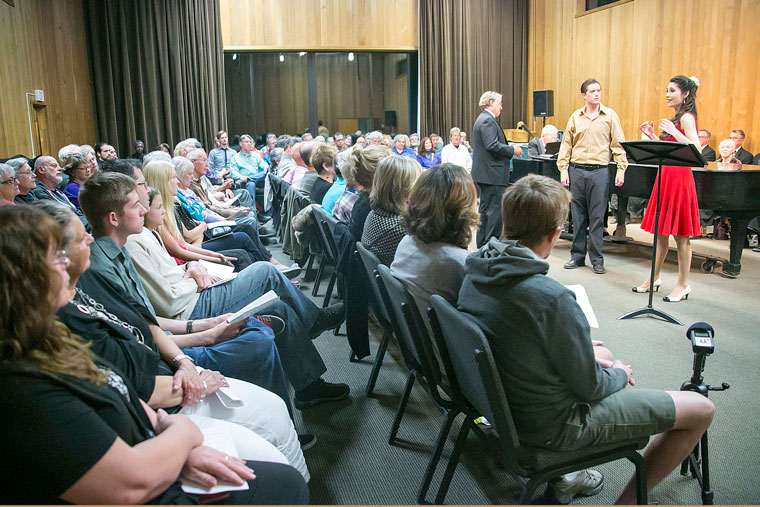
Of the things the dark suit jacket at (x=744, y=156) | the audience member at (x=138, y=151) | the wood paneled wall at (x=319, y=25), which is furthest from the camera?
the wood paneled wall at (x=319, y=25)

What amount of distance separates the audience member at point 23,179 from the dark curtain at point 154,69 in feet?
20.0

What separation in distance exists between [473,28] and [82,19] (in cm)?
693

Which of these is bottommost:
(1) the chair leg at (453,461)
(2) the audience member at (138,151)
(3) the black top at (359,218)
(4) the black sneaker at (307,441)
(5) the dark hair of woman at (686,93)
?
(4) the black sneaker at (307,441)

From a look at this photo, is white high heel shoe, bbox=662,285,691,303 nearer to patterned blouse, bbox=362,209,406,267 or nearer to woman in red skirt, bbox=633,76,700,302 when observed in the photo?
woman in red skirt, bbox=633,76,700,302

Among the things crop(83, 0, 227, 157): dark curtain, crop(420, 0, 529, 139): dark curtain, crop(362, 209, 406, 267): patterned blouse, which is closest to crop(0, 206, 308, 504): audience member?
crop(362, 209, 406, 267): patterned blouse

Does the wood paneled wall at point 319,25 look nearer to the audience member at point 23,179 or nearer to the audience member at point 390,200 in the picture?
the audience member at point 23,179

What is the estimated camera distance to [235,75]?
10594 millimetres

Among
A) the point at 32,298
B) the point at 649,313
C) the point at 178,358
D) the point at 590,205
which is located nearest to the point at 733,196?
the point at 590,205

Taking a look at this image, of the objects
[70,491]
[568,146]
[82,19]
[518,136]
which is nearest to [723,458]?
[70,491]

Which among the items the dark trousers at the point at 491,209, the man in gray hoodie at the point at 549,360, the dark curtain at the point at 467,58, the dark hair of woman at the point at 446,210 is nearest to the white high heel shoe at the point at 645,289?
the dark trousers at the point at 491,209

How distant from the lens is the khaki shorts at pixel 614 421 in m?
1.54

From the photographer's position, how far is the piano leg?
4664 mm

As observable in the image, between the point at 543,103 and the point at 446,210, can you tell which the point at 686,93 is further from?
the point at 543,103

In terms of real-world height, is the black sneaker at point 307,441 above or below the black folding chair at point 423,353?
below
